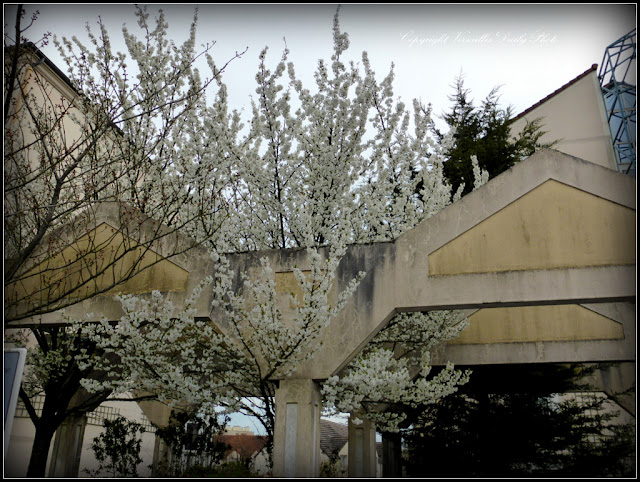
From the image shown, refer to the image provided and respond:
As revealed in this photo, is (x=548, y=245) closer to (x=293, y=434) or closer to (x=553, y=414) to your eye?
(x=293, y=434)

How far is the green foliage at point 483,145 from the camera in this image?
60.7 feet

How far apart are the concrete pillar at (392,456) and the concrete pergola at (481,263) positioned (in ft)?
31.8

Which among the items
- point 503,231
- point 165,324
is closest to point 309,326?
point 165,324

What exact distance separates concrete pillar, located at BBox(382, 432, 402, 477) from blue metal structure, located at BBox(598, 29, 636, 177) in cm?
1662

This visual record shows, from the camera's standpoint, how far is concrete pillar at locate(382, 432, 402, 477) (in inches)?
669

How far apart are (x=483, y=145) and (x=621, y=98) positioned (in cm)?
1231

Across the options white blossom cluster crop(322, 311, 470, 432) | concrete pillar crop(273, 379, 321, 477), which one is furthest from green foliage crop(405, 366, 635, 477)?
concrete pillar crop(273, 379, 321, 477)

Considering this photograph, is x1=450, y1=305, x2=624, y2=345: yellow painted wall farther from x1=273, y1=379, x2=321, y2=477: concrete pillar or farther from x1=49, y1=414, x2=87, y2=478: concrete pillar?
x1=49, y1=414, x2=87, y2=478: concrete pillar

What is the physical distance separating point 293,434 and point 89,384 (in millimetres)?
3518

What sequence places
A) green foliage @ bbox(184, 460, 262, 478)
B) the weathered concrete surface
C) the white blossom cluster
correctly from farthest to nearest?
green foliage @ bbox(184, 460, 262, 478), the white blossom cluster, the weathered concrete surface

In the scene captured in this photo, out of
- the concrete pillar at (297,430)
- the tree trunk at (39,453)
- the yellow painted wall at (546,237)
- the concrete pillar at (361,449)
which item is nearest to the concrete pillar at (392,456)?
the concrete pillar at (361,449)

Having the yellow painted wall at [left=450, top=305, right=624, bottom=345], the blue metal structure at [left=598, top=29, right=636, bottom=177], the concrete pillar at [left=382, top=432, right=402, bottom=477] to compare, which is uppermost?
the blue metal structure at [left=598, top=29, right=636, bottom=177]

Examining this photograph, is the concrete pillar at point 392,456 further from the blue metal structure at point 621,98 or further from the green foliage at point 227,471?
the blue metal structure at point 621,98

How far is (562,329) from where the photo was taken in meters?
12.1
